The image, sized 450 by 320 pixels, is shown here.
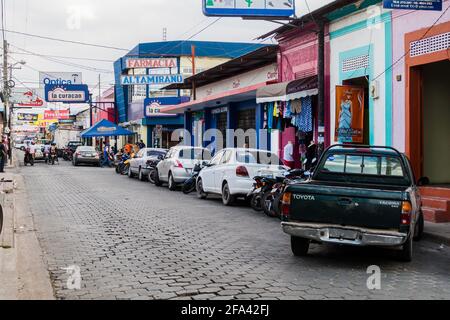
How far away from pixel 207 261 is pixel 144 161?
697 inches

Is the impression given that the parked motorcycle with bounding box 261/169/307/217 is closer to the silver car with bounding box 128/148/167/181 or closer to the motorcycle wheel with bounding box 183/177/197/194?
the motorcycle wheel with bounding box 183/177/197/194

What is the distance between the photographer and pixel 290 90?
1764 cm

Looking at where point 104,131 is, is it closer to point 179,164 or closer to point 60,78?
point 60,78

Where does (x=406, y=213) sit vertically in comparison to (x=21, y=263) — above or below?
above

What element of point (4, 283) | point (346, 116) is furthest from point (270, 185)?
point (4, 283)

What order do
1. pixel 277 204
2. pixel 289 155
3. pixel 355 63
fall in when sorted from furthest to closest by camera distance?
pixel 289 155, pixel 355 63, pixel 277 204

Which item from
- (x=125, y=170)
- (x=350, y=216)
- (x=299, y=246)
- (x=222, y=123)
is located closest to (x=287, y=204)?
(x=299, y=246)

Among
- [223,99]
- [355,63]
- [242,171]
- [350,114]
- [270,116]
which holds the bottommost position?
[242,171]

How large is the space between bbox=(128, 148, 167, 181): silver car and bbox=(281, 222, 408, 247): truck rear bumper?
17245mm

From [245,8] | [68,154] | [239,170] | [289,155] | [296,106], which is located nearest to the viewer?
[239,170]

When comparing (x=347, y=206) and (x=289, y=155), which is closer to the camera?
(x=347, y=206)

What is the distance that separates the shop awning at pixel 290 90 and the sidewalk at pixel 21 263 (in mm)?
8491

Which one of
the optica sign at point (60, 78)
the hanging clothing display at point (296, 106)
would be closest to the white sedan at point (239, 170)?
the hanging clothing display at point (296, 106)

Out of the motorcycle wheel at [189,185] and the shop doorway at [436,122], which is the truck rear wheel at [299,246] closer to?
the shop doorway at [436,122]
